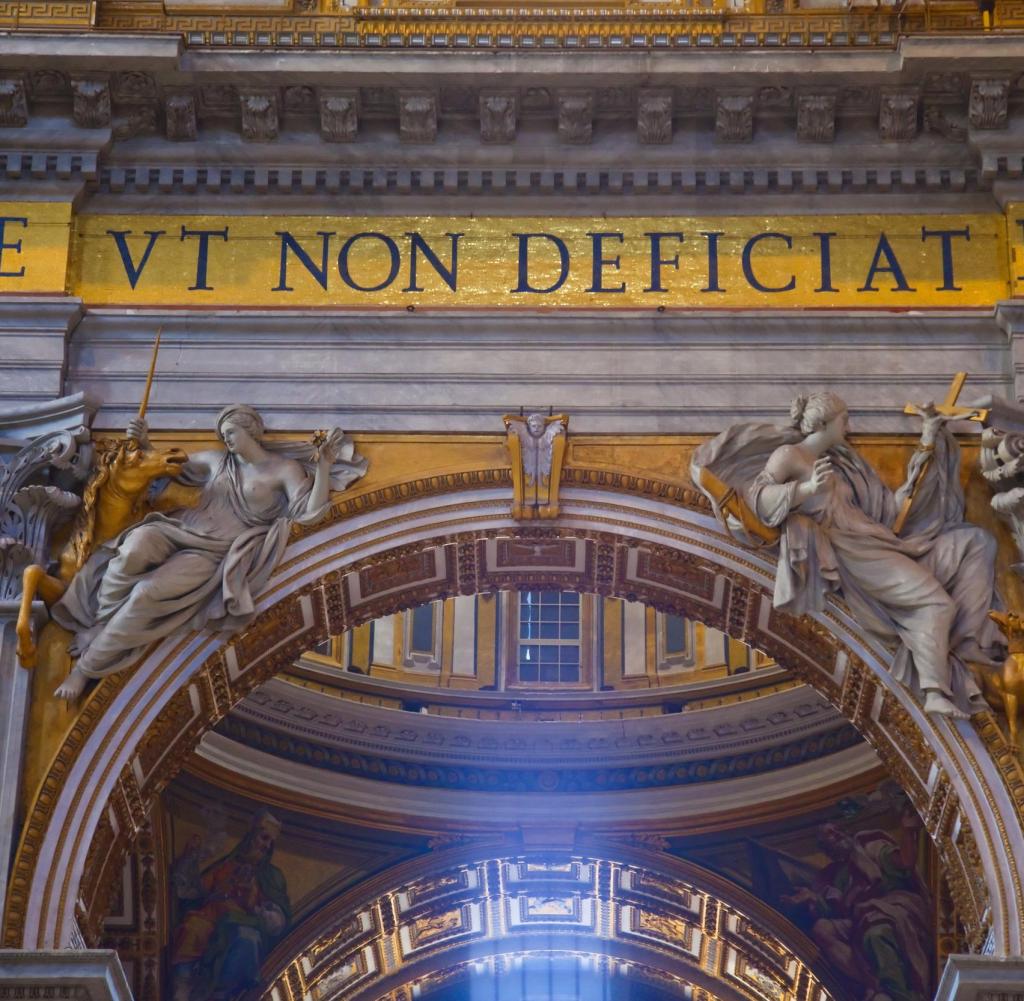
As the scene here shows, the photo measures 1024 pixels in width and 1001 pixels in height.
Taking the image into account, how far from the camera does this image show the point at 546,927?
22.4 metres

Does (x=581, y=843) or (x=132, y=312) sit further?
(x=581, y=843)

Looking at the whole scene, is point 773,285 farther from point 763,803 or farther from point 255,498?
point 763,803

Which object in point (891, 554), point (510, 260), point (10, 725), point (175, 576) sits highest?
point (510, 260)

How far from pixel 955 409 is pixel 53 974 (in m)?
5.70

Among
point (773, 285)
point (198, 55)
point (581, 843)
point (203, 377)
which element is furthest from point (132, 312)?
point (581, 843)

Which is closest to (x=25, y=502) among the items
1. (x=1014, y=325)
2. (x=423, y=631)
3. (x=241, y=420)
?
(x=241, y=420)

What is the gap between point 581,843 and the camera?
69.2 feet

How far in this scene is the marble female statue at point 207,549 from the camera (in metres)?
14.1

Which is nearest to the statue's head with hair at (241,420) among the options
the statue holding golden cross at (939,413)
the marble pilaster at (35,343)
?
the marble pilaster at (35,343)

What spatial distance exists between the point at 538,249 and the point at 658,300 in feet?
2.58

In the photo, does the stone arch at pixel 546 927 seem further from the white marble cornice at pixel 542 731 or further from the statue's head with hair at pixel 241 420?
the statue's head with hair at pixel 241 420

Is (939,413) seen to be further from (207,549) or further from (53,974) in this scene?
(53,974)

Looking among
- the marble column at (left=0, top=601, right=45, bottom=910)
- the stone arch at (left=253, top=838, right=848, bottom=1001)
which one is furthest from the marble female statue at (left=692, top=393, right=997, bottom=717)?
the stone arch at (left=253, top=838, right=848, bottom=1001)

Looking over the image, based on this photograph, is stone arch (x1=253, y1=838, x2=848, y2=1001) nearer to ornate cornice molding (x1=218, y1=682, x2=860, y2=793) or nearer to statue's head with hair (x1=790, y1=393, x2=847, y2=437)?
ornate cornice molding (x1=218, y1=682, x2=860, y2=793)
